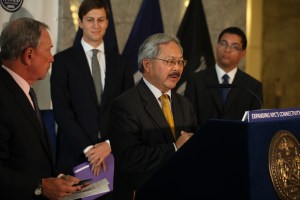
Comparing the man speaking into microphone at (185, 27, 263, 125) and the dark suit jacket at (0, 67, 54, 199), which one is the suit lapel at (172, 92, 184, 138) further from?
the man speaking into microphone at (185, 27, 263, 125)

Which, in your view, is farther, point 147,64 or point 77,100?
point 77,100

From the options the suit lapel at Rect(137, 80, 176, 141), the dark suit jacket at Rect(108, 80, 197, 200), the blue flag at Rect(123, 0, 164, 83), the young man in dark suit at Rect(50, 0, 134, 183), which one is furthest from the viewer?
the blue flag at Rect(123, 0, 164, 83)

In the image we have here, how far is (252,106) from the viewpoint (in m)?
4.35

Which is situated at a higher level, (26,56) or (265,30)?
(265,30)

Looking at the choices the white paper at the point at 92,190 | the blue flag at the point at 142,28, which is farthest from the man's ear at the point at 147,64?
the blue flag at the point at 142,28

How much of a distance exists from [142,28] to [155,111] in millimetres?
2514

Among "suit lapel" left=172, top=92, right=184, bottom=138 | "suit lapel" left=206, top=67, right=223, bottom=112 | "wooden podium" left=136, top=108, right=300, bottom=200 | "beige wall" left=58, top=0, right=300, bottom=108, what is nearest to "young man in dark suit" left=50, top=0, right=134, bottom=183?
"suit lapel" left=206, top=67, right=223, bottom=112

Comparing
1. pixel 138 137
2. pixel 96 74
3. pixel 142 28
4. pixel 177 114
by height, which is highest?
pixel 142 28

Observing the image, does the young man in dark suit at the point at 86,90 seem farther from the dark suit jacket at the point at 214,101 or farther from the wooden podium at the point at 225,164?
the wooden podium at the point at 225,164

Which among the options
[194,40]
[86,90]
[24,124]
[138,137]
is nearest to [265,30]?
[194,40]

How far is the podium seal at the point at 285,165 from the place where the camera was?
2055 mm

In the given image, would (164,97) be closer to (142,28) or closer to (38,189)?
(38,189)

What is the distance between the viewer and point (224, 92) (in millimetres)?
4406

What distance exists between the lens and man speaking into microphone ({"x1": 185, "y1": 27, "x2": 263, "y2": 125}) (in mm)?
4281
